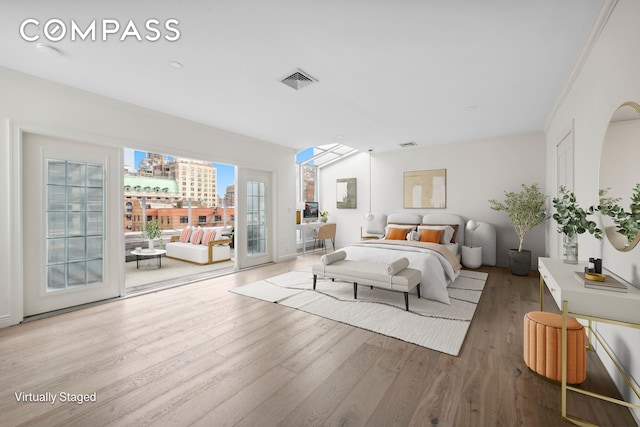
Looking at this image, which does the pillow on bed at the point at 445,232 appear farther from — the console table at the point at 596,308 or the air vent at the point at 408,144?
the console table at the point at 596,308

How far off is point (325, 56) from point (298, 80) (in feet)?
1.78

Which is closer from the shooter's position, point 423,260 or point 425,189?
point 423,260

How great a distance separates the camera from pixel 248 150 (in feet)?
17.4

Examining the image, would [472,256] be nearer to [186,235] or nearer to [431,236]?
[431,236]

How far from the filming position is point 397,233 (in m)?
5.38

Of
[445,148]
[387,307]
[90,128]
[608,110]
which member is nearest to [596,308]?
[608,110]

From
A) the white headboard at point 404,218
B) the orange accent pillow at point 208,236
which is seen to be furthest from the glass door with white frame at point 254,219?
the white headboard at point 404,218

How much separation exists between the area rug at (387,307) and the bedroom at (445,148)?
121 cm

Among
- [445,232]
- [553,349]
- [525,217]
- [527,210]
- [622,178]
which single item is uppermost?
[622,178]

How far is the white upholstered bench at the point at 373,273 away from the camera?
10.1 ft

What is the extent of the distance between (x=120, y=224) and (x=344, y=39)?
353 cm

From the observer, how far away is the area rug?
101 inches

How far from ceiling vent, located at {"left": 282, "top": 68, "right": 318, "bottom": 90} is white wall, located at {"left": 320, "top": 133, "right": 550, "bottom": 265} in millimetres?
4154

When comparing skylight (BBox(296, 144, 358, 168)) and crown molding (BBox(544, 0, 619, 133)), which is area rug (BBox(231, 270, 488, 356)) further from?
skylight (BBox(296, 144, 358, 168))
